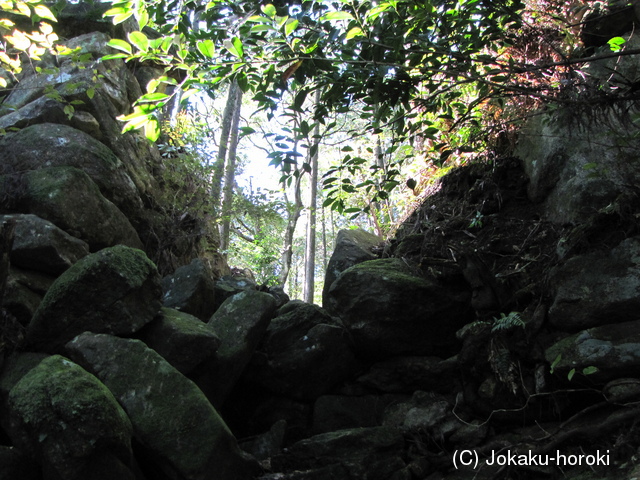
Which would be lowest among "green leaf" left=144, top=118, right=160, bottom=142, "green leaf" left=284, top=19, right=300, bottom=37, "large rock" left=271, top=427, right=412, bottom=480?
"large rock" left=271, top=427, right=412, bottom=480

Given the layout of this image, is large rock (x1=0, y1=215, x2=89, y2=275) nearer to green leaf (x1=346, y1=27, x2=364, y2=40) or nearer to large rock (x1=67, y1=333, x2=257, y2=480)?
large rock (x1=67, y1=333, x2=257, y2=480)

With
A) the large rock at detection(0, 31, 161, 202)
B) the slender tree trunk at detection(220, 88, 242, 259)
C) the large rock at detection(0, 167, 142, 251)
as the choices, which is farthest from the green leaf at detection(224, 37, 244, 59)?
the slender tree trunk at detection(220, 88, 242, 259)

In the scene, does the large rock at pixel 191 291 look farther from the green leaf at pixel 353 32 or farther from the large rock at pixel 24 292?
the green leaf at pixel 353 32

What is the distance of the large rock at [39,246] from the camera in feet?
15.9

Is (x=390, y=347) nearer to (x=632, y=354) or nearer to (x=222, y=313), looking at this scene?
(x=222, y=313)

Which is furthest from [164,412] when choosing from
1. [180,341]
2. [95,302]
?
[95,302]

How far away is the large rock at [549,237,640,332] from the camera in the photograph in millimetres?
3979

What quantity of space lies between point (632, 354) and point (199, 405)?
11.5 feet

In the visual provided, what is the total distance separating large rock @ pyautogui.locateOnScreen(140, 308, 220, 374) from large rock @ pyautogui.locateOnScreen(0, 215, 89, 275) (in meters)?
1.24

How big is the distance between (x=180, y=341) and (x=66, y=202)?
234 centimetres

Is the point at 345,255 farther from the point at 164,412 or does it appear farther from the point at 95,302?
the point at 164,412

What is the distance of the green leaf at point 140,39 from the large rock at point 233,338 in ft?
10.7

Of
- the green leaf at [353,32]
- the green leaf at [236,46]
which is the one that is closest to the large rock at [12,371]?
the green leaf at [236,46]

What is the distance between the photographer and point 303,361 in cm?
568
